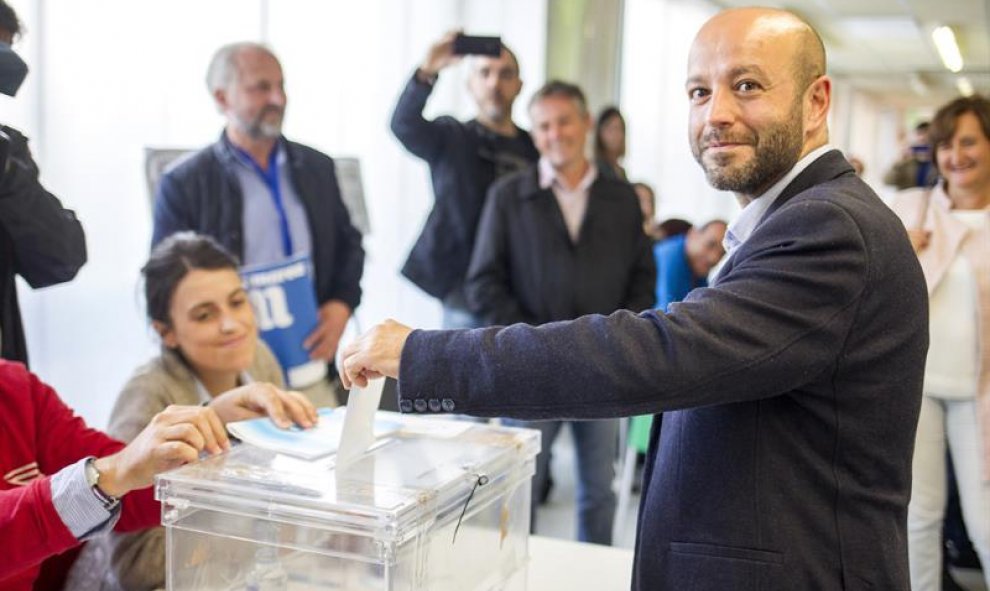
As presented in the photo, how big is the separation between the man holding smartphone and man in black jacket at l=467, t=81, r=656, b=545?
0.69 ft

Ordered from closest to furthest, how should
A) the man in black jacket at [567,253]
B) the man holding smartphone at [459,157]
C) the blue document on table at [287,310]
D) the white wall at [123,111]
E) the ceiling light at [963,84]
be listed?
the white wall at [123,111], the blue document on table at [287,310], the man in black jacket at [567,253], the man holding smartphone at [459,157], the ceiling light at [963,84]

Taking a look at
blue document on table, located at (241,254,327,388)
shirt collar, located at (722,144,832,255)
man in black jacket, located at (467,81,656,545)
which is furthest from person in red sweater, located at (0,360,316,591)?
man in black jacket, located at (467,81,656,545)

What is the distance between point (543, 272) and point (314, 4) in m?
Answer: 1.20

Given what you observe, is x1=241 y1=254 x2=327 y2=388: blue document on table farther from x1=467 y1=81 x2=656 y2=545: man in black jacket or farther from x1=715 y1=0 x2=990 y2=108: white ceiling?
x1=715 y1=0 x2=990 y2=108: white ceiling

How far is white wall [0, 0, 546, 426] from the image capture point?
2053 millimetres

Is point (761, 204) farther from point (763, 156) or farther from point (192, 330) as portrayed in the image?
point (192, 330)

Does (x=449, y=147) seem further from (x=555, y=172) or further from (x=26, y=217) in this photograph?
(x=26, y=217)

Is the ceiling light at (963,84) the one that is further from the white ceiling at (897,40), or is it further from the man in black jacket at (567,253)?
the man in black jacket at (567,253)

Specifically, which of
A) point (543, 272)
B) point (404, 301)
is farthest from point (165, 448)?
point (404, 301)

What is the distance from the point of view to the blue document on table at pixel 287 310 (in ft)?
7.68

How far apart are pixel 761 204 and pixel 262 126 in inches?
67.4

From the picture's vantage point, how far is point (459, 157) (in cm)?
308

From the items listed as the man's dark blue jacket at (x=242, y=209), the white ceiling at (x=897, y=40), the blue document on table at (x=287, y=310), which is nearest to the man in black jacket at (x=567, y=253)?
the man's dark blue jacket at (x=242, y=209)

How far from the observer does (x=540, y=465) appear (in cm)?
317
